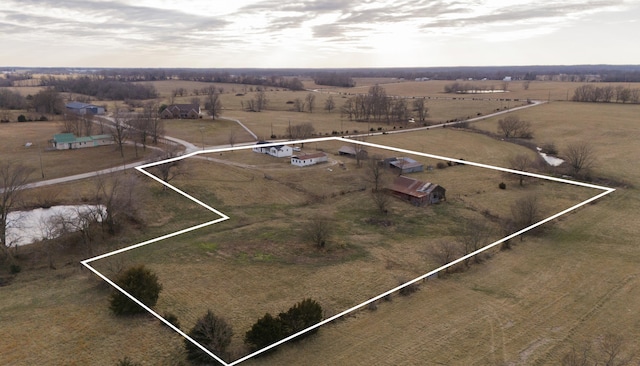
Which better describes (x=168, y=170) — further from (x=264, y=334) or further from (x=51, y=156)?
(x=264, y=334)

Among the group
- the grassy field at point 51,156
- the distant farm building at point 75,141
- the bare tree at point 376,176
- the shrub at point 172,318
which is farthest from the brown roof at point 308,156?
the shrub at point 172,318

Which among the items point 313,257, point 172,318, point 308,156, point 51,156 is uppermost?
point 51,156

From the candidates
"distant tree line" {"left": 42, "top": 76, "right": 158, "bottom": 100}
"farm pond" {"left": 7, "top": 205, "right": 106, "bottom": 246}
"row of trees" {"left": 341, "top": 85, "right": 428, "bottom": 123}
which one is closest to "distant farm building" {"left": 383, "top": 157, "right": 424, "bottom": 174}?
"farm pond" {"left": 7, "top": 205, "right": 106, "bottom": 246}

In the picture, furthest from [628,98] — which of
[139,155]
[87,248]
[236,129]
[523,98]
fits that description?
→ [87,248]

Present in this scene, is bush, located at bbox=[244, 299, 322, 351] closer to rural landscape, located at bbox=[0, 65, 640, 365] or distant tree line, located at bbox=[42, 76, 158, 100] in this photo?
rural landscape, located at bbox=[0, 65, 640, 365]

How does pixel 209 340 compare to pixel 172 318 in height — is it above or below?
above

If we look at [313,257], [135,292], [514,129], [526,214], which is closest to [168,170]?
[313,257]
